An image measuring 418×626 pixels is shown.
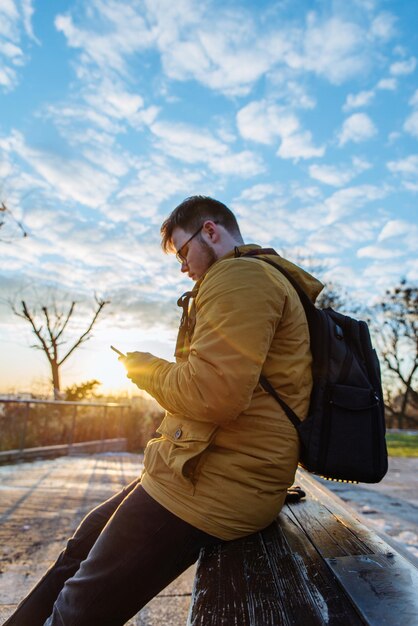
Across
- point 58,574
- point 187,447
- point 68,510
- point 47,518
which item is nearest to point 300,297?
point 187,447

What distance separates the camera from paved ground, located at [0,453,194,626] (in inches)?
103

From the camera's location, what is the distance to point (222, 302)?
1.41m

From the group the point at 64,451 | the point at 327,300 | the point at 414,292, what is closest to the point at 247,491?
the point at 64,451

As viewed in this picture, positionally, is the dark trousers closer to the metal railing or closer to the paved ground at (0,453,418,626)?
the paved ground at (0,453,418,626)

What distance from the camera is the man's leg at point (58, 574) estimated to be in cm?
165

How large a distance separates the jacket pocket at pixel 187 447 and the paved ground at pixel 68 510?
1.50 meters

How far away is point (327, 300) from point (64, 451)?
17.9 m

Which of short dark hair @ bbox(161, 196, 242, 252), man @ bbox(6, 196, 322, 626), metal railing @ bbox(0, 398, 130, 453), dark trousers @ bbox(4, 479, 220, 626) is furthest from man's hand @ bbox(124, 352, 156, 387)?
metal railing @ bbox(0, 398, 130, 453)

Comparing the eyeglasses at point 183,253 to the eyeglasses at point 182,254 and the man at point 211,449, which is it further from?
the man at point 211,449

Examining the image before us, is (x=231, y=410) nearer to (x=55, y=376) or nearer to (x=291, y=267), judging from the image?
(x=291, y=267)

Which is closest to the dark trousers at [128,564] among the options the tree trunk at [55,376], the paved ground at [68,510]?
the paved ground at [68,510]

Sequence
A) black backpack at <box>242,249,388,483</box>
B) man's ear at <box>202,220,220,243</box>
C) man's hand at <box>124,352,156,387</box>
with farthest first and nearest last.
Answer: man's ear at <box>202,220,220,243</box> < man's hand at <box>124,352,156,387</box> < black backpack at <box>242,249,388,483</box>

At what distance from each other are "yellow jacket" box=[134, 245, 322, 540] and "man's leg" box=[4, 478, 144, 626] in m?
0.45

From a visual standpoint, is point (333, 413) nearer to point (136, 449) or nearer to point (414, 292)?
point (136, 449)
